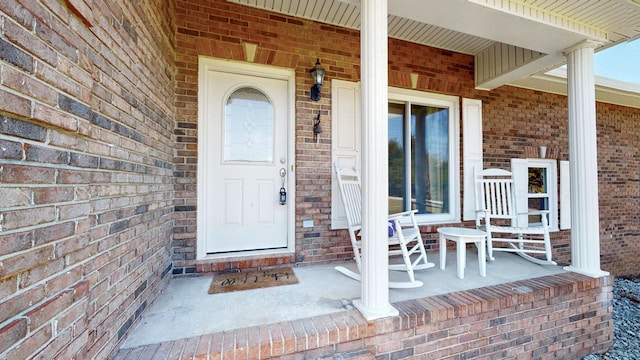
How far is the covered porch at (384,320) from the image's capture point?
58.6 inches

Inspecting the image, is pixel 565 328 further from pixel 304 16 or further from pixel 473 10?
pixel 304 16

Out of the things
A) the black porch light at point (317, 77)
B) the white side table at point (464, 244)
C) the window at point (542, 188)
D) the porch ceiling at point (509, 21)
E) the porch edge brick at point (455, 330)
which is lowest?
the porch edge brick at point (455, 330)

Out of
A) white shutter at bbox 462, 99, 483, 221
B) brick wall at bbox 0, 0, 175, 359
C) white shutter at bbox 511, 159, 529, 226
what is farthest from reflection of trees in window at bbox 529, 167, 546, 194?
brick wall at bbox 0, 0, 175, 359

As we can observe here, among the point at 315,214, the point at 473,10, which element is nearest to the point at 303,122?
the point at 315,214

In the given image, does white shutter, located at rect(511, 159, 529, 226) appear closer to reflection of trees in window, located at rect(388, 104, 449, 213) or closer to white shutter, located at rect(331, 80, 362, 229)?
reflection of trees in window, located at rect(388, 104, 449, 213)

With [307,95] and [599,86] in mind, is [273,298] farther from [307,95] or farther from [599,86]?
[599,86]

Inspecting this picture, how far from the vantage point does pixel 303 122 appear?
2.80 metres

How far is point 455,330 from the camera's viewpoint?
1.89m

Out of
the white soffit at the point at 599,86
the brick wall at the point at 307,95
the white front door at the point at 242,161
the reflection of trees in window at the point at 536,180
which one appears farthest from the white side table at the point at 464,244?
the white soffit at the point at 599,86

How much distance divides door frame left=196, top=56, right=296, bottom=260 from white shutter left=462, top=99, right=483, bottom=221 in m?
2.34

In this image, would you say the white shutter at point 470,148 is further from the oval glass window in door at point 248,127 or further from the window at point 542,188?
the oval glass window in door at point 248,127

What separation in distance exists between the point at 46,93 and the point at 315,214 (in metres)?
2.23

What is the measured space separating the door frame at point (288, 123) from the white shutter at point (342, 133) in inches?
17.7

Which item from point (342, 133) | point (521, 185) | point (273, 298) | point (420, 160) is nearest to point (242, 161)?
point (342, 133)
